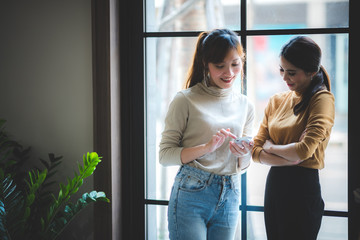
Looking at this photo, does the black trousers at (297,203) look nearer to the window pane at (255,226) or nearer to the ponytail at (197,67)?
the window pane at (255,226)

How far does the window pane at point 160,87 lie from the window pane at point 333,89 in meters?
0.36

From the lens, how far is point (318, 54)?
1.38 m

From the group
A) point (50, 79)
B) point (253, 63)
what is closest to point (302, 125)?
point (253, 63)

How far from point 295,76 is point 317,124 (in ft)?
0.74

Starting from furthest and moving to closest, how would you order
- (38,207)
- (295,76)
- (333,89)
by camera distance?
(38,207), (333,89), (295,76)

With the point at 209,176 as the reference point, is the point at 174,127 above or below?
above

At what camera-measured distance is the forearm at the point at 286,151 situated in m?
1.36

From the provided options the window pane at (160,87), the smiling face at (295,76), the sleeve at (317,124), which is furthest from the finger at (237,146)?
the window pane at (160,87)

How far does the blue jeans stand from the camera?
1.46 metres

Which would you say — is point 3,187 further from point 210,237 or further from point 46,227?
point 210,237

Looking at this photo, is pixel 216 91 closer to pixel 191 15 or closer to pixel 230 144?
pixel 230 144

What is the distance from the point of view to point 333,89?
5.64 ft

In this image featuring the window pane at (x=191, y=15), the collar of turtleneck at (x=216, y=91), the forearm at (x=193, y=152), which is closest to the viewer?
the forearm at (x=193, y=152)
